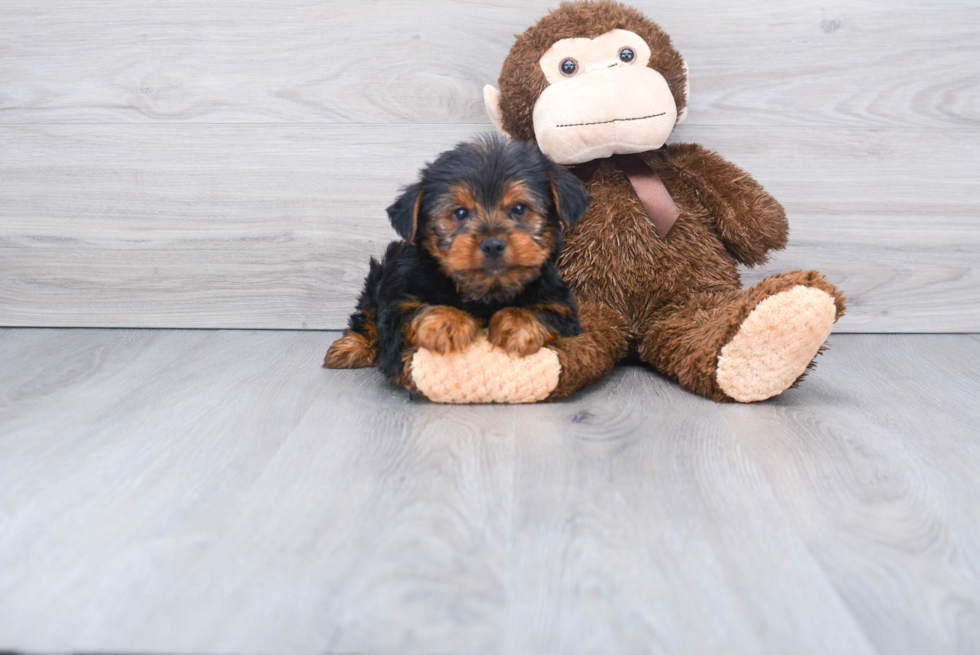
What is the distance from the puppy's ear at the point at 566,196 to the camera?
1670mm

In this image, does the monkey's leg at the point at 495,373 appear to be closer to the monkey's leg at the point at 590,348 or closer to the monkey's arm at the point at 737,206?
the monkey's leg at the point at 590,348

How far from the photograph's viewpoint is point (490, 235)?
158 centimetres

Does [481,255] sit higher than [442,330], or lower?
higher

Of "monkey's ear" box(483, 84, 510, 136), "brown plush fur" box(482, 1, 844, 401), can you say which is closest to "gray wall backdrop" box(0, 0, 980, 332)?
"monkey's ear" box(483, 84, 510, 136)

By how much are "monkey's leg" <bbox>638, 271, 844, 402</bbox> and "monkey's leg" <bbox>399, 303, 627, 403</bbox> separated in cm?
26

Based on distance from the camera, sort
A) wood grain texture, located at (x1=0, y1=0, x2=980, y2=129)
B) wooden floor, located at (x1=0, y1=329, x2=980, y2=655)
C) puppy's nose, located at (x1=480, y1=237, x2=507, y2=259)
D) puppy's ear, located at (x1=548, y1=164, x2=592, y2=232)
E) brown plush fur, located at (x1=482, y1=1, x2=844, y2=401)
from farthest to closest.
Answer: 1. wood grain texture, located at (x1=0, y1=0, x2=980, y2=129)
2. brown plush fur, located at (x1=482, y1=1, x2=844, y2=401)
3. puppy's ear, located at (x1=548, y1=164, x2=592, y2=232)
4. puppy's nose, located at (x1=480, y1=237, x2=507, y2=259)
5. wooden floor, located at (x1=0, y1=329, x2=980, y2=655)

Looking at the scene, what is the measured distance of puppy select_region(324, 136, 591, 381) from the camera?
5.29ft

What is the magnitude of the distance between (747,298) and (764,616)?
883 millimetres

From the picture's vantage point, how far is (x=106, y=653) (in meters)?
0.90

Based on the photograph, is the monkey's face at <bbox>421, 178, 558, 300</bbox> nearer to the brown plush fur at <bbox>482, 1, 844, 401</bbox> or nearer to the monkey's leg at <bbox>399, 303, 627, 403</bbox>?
the monkey's leg at <bbox>399, 303, 627, 403</bbox>

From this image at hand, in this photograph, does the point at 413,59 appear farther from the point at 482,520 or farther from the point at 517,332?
the point at 482,520

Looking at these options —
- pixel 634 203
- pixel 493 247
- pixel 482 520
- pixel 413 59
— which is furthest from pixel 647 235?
pixel 482 520

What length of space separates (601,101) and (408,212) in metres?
0.57

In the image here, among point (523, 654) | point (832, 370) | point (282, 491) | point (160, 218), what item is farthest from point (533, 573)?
point (160, 218)
